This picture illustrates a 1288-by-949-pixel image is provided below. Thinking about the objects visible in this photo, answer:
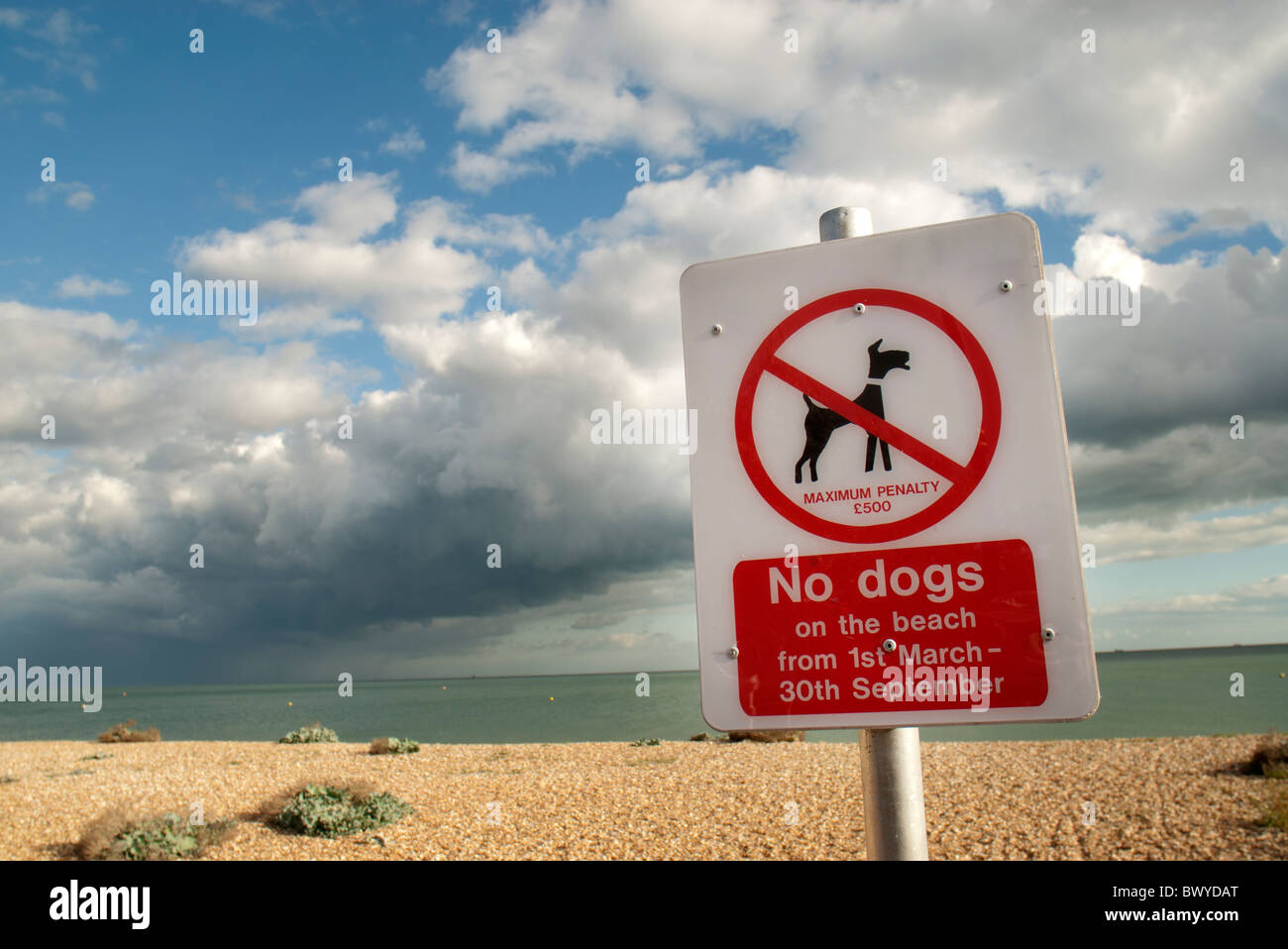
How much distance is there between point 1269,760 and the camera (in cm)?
952

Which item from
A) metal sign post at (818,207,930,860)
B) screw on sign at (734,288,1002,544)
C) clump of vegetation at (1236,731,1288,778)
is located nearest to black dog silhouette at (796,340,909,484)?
screw on sign at (734,288,1002,544)

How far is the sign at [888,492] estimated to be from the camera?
1450 millimetres

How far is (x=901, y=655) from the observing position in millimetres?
1472

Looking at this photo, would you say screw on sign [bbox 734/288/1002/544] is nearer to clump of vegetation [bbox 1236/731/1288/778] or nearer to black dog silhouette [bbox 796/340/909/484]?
black dog silhouette [bbox 796/340/909/484]

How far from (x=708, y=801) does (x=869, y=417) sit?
29.1 feet

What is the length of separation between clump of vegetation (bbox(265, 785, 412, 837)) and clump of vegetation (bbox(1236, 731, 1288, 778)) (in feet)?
34.9

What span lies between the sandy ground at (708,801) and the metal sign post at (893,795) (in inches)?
243

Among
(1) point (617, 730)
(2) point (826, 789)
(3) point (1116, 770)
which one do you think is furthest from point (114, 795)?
(1) point (617, 730)

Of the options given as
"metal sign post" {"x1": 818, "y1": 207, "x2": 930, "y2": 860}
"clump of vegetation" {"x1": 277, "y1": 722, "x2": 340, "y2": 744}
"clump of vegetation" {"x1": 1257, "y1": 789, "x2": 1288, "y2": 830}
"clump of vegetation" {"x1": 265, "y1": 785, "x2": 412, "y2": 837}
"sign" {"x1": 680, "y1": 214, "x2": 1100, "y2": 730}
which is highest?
"sign" {"x1": 680, "y1": 214, "x2": 1100, "y2": 730}

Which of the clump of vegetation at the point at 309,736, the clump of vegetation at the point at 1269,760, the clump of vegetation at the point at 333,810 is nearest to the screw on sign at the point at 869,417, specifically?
the clump of vegetation at the point at 333,810

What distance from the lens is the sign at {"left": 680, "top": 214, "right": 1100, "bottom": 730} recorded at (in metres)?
1.45
